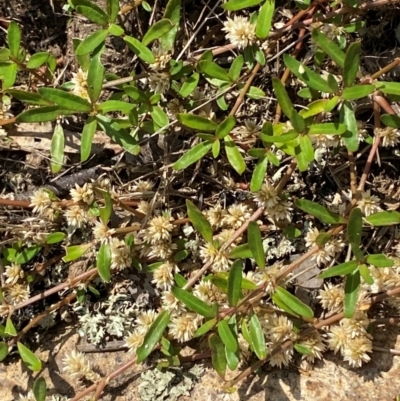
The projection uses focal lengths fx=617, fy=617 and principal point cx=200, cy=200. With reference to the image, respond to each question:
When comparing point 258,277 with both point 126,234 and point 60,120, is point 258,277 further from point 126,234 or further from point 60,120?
point 60,120

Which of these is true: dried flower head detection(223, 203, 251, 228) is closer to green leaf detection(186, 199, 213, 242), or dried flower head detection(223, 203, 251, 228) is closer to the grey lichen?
green leaf detection(186, 199, 213, 242)

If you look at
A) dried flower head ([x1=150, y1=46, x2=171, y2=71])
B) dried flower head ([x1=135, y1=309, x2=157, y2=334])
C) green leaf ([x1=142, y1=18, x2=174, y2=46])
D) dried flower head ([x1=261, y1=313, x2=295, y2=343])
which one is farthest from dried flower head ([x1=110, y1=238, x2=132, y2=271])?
green leaf ([x1=142, y1=18, x2=174, y2=46])

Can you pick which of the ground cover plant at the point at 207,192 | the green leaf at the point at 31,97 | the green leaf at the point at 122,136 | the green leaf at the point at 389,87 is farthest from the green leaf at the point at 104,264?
the green leaf at the point at 389,87

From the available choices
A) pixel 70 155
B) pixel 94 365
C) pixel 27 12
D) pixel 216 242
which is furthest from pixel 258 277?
pixel 27 12

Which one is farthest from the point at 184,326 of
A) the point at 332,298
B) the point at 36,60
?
the point at 36,60

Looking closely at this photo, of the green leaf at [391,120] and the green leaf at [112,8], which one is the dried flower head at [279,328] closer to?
the green leaf at [391,120]

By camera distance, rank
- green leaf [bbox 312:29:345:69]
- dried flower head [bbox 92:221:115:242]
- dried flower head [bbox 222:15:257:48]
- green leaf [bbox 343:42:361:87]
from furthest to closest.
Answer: dried flower head [bbox 92:221:115:242] < dried flower head [bbox 222:15:257:48] < green leaf [bbox 312:29:345:69] < green leaf [bbox 343:42:361:87]
